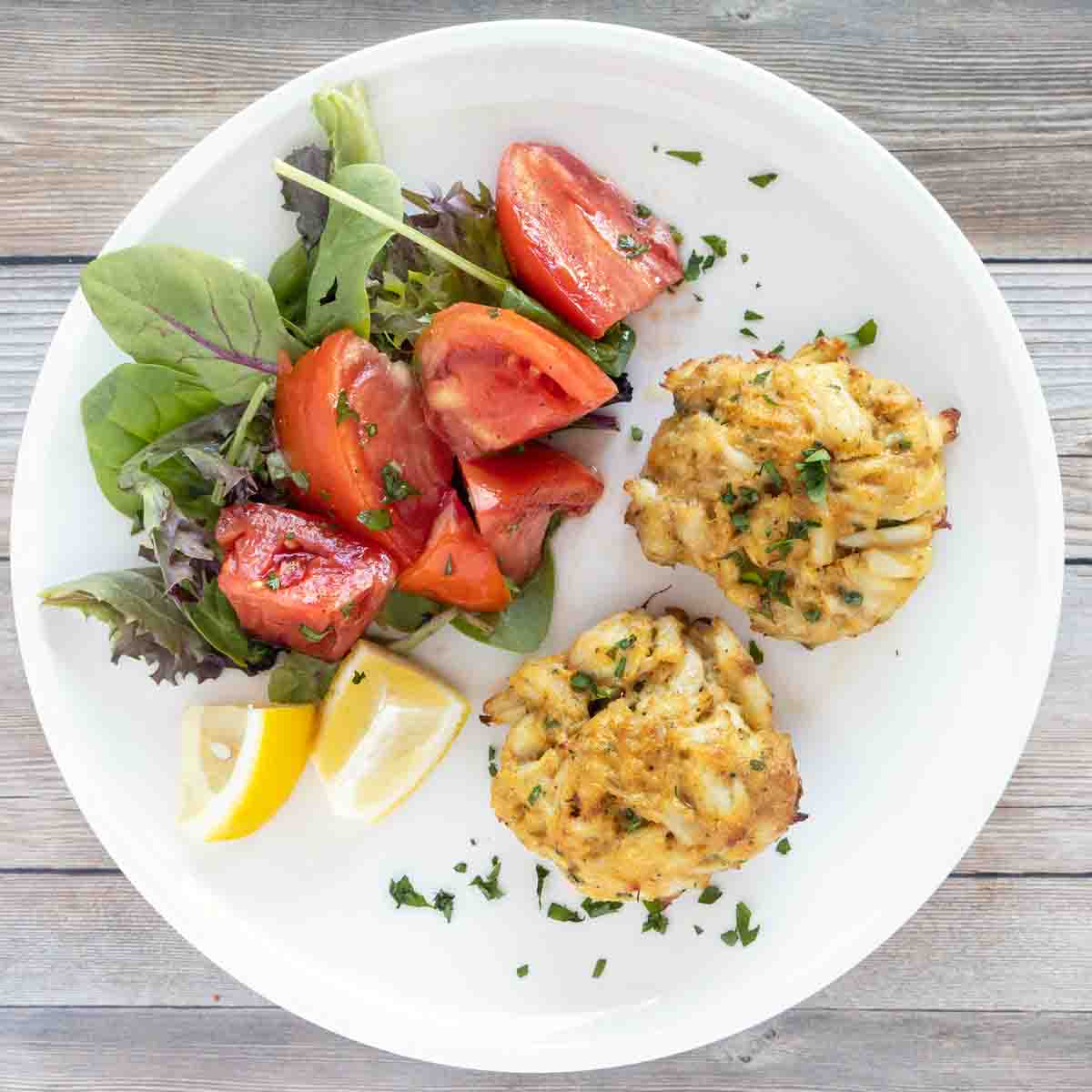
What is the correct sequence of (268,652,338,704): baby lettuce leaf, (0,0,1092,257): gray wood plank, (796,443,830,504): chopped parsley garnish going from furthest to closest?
(0,0,1092,257): gray wood plank < (268,652,338,704): baby lettuce leaf < (796,443,830,504): chopped parsley garnish

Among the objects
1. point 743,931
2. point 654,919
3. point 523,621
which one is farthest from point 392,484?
point 743,931

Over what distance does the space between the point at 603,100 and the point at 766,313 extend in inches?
28.0

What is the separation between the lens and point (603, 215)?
2.64 m

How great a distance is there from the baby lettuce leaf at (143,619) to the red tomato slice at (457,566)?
1.92 feet

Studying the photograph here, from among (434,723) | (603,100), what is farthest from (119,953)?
(603,100)

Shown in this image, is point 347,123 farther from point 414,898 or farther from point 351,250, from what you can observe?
point 414,898

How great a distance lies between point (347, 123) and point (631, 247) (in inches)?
31.0

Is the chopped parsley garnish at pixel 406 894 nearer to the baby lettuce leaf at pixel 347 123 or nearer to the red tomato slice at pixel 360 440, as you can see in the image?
the red tomato slice at pixel 360 440

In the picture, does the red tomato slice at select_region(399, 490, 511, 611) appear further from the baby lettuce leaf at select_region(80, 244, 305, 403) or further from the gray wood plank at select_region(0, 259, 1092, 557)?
the gray wood plank at select_region(0, 259, 1092, 557)

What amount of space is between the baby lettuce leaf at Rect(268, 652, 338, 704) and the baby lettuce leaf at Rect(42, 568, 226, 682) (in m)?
0.16

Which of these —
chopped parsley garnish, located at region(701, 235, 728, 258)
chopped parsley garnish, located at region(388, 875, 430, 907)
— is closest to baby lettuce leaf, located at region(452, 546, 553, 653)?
chopped parsley garnish, located at region(388, 875, 430, 907)

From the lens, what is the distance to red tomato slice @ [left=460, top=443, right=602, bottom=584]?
257 centimetres

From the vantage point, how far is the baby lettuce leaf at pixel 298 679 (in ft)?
9.13

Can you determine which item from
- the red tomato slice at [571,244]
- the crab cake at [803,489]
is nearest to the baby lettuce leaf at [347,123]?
the red tomato slice at [571,244]
